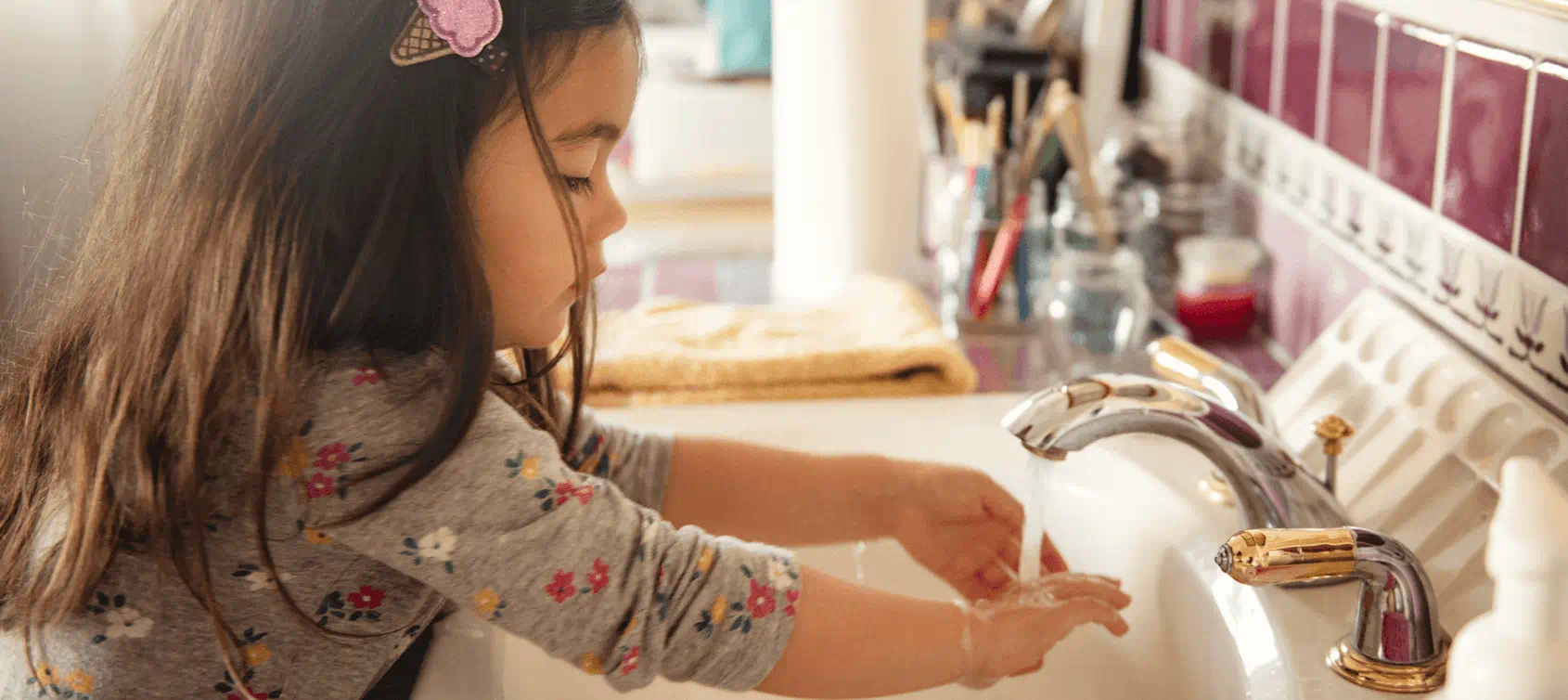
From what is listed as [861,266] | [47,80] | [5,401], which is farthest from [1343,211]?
[47,80]

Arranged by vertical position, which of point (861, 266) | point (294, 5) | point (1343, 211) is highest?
point (294, 5)

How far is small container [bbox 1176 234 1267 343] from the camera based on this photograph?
123 cm

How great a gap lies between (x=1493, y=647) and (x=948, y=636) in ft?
1.15

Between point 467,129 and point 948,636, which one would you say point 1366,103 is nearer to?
point 948,636

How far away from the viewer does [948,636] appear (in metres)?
0.77

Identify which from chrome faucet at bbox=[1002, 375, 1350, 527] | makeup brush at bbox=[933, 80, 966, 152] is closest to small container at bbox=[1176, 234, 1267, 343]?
makeup brush at bbox=[933, 80, 966, 152]

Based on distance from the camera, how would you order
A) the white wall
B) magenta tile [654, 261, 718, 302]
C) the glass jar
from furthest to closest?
the white wall, magenta tile [654, 261, 718, 302], the glass jar

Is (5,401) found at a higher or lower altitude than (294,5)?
lower

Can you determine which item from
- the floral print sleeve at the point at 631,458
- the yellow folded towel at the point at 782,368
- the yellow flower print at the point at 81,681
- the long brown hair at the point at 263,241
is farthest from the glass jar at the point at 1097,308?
the yellow flower print at the point at 81,681

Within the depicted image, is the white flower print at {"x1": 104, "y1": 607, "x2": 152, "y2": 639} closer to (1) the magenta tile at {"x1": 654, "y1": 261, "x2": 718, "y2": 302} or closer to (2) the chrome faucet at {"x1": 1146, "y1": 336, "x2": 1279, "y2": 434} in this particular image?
(2) the chrome faucet at {"x1": 1146, "y1": 336, "x2": 1279, "y2": 434}

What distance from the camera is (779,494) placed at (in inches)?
38.2

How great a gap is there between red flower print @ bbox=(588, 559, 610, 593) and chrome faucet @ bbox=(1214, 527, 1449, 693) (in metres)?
0.28

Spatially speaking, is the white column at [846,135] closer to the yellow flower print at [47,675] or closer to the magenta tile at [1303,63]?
the magenta tile at [1303,63]

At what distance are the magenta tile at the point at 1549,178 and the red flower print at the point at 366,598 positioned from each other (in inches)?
24.6
